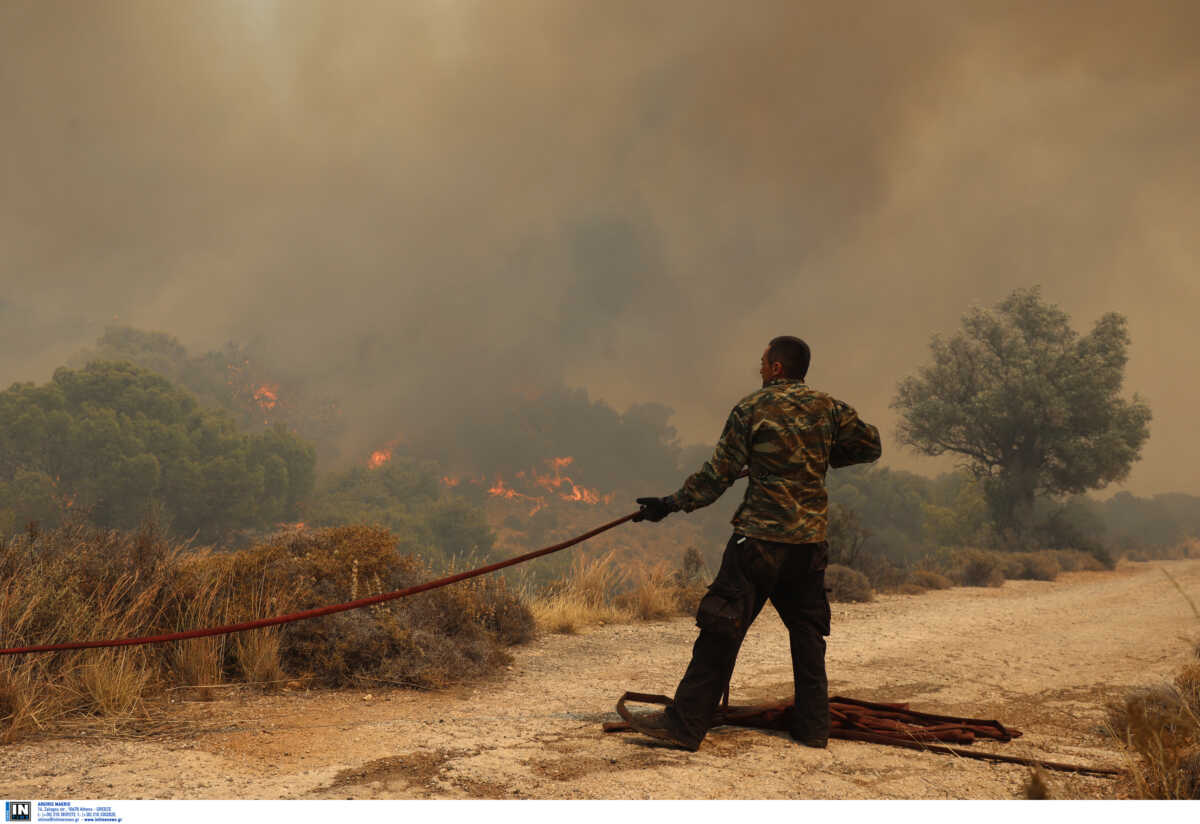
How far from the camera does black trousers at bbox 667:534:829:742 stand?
4.41 metres

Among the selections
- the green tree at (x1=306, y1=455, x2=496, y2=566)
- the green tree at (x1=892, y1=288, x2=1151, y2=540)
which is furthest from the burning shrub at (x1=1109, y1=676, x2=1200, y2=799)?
the green tree at (x1=306, y1=455, x2=496, y2=566)

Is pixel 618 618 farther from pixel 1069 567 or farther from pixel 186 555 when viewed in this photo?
pixel 1069 567

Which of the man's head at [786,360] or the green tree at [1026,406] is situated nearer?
the man's head at [786,360]

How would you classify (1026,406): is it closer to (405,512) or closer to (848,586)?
(848,586)

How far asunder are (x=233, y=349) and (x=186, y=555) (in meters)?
128

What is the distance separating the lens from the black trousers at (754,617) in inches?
174

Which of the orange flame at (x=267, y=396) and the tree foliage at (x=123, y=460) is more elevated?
the orange flame at (x=267, y=396)

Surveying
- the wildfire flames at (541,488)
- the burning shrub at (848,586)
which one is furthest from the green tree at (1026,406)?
the wildfire flames at (541,488)

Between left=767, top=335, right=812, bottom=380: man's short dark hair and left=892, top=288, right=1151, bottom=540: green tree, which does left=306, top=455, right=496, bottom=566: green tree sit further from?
left=767, top=335, right=812, bottom=380: man's short dark hair

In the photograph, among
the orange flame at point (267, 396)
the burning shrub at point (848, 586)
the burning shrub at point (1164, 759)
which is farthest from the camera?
the orange flame at point (267, 396)

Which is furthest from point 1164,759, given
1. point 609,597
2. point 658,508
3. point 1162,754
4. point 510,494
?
point 510,494

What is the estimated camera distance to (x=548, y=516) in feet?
346

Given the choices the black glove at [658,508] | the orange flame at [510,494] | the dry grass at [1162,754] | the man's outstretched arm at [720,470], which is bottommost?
the dry grass at [1162,754]

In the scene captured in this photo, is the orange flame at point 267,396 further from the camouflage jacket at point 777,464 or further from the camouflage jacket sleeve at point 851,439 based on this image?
the camouflage jacket sleeve at point 851,439
